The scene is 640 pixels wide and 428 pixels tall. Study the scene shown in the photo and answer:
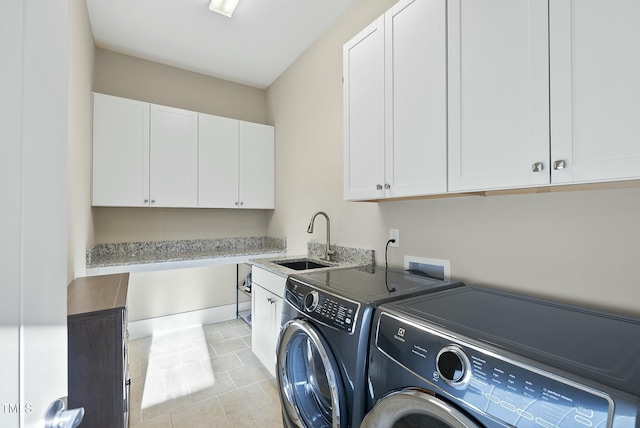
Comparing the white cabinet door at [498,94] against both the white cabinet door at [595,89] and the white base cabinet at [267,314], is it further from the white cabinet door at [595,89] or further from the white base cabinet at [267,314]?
the white base cabinet at [267,314]

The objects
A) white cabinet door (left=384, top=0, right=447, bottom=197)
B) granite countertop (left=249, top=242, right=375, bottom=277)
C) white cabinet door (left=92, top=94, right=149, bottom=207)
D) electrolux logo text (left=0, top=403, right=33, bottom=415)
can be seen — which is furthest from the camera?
white cabinet door (left=92, top=94, right=149, bottom=207)

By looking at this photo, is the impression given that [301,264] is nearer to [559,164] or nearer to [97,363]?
[97,363]

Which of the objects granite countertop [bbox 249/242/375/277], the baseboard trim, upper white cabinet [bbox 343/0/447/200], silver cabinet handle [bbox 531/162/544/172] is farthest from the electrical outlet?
the baseboard trim

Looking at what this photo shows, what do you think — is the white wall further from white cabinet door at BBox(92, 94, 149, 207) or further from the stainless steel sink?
white cabinet door at BBox(92, 94, 149, 207)

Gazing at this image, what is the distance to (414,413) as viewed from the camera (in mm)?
875

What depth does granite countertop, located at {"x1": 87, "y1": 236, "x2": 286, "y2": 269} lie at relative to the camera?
8.95 ft

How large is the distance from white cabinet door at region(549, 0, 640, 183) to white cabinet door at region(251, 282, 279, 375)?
182cm

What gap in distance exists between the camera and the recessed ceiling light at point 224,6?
2184 mm

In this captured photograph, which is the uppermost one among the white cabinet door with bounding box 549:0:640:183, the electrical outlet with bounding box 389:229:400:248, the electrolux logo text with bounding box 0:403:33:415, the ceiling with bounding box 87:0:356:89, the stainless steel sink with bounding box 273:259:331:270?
the ceiling with bounding box 87:0:356:89

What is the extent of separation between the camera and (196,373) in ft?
7.43

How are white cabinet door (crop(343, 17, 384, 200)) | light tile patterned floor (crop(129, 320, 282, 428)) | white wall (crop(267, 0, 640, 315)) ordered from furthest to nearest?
light tile patterned floor (crop(129, 320, 282, 428))
white cabinet door (crop(343, 17, 384, 200))
white wall (crop(267, 0, 640, 315))

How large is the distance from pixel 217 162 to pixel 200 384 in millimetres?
2167

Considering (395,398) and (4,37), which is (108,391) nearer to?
(395,398)

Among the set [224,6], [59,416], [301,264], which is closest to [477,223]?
[301,264]
